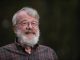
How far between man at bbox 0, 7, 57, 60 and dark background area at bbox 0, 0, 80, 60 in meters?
4.50

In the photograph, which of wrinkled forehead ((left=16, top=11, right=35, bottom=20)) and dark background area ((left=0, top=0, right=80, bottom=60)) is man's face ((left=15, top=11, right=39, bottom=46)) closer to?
wrinkled forehead ((left=16, top=11, right=35, bottom=20))

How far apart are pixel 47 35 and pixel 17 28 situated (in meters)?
4.72

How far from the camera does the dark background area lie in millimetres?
11297

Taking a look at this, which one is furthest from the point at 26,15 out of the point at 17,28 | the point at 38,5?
the point at 38,5

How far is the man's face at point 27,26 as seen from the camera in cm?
659

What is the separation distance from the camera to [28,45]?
6.65 meters

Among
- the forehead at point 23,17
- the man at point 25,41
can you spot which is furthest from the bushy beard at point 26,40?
the forehead at point 23,17

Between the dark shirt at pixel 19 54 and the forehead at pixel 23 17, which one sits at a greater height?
the forehead at pixel 23 17

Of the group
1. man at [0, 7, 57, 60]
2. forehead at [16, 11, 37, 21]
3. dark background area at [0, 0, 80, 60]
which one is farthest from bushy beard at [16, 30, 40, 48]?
dark background area at [0, 0, 80, 60]

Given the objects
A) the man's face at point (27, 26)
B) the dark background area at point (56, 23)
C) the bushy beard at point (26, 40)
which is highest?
the man's face at point (27, 26)

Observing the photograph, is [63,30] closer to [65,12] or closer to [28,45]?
[65,12]

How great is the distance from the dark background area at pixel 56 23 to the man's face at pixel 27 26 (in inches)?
178

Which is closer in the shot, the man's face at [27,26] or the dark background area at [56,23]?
the man's face at [27,26]

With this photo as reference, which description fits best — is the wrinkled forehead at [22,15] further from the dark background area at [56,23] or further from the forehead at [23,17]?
the dark background area at [56,23]
